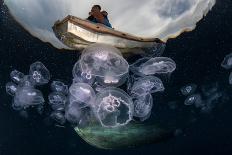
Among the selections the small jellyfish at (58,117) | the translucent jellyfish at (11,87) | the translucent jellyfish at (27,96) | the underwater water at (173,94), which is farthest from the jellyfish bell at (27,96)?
the small jellyfish at (58,117)

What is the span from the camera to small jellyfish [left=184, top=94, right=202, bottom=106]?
16.3 meters

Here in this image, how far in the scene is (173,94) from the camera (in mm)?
15398

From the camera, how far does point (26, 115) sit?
16.1 metres

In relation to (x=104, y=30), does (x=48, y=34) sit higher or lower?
higher

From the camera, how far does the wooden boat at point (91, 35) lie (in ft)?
30.7

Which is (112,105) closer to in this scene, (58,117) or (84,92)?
(84,92)

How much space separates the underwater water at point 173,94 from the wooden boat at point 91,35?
0.84m

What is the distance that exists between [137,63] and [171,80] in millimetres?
3725

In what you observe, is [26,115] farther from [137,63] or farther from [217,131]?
[217,131]

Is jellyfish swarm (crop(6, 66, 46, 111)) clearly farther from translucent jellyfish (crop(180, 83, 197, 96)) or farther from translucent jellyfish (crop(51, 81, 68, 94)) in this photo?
translucent jellyfish (crop(180, 83, 197, 96))

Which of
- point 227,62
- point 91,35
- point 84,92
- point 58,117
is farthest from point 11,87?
point 227,62

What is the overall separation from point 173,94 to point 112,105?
647 cm

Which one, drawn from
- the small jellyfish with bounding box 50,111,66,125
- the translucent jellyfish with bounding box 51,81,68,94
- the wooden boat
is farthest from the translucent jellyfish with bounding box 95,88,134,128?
the small jellyfish with bounding box 50,111,66,125

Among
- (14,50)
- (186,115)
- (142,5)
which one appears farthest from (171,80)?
(14,50)
